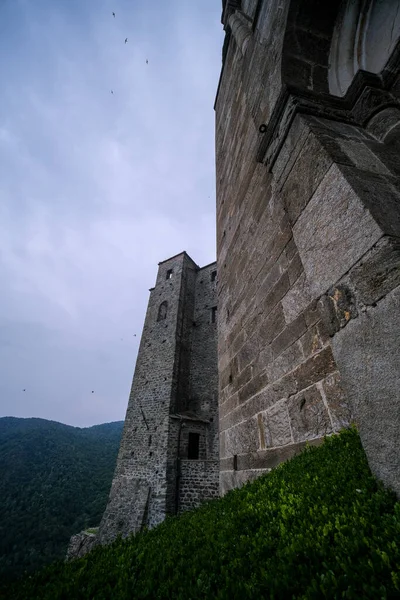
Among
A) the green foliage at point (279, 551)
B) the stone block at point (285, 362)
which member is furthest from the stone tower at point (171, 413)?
the green foliage at point (279, 551)

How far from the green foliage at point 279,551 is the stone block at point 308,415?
20 cm

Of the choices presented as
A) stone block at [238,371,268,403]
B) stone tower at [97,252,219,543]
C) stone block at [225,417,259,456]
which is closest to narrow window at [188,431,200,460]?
stone tower at [97,252,219,543]

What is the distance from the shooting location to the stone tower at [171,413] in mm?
12148

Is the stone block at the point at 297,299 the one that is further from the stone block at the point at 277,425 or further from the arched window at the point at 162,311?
the arched window at the point at 162,311

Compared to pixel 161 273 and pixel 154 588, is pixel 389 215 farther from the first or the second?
pixel 161 273

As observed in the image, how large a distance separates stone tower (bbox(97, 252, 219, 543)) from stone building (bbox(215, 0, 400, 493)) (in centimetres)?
1113

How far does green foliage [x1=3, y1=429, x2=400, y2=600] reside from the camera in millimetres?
793

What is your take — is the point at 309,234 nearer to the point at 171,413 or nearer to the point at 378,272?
the point at 378,272

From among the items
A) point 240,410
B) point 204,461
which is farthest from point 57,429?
point 240,410

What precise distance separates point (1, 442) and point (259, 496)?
56.2 metres

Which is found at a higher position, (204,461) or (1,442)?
(1,442)

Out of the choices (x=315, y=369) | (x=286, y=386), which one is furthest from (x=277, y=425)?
(x=315, y=369)

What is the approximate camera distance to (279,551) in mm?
986

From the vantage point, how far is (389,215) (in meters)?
1.33
